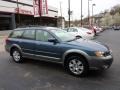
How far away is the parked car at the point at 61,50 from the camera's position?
6035mm

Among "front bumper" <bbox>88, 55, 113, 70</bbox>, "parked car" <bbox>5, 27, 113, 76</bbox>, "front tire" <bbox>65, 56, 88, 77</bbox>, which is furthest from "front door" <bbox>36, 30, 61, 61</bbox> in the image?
"front bumper" <bbox>88, 55, 113, 70</bbox>

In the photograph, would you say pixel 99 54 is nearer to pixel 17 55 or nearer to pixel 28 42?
pixel 28 42

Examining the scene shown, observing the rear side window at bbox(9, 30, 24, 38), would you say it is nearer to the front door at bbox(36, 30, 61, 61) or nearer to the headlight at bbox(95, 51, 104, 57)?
the front door at bbox(36, 30, 61, 61)

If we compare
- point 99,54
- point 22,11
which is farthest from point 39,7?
point 22,11

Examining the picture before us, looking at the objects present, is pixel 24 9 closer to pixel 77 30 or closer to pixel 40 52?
pixel 77 30

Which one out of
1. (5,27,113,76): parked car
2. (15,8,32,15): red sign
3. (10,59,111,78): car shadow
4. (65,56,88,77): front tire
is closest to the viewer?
(5,27,113,76): parked car

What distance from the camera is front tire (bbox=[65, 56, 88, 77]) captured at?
6.20 m

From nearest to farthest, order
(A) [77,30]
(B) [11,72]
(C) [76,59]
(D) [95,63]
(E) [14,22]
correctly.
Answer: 1. (D) [95,63]
2. (C) [76,59]
3. (B) [11,72]
4. (A) [77,30]
5. (E) [14,22]

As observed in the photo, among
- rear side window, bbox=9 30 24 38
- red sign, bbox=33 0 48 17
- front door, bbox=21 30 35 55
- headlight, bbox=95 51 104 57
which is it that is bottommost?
headlight, bbox=95 51 104 57

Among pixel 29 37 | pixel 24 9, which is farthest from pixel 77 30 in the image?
pixel 24 9

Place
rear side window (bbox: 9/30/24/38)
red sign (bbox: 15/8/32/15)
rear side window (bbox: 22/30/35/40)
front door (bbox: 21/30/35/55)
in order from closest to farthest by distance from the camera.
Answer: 1. front door (bbox: 21/30/35/55)
2. rear side window (bbox: 22/30/35/40)
3. rear side window (bbox: 9/30/24/38)
4. red sign (bbox: 15/8/32/15)

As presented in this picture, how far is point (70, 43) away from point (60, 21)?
59576 mm

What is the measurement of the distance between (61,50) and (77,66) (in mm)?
775

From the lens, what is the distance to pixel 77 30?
16344 mm
